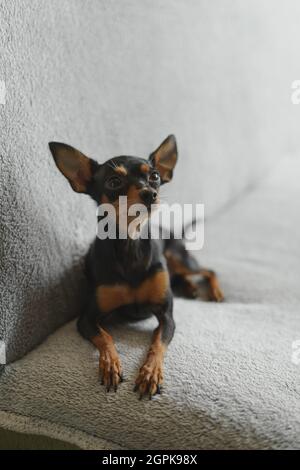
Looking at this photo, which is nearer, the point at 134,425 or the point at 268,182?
the point at 134,425

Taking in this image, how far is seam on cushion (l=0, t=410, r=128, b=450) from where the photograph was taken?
78 centimetres

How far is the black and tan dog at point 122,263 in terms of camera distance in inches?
35.6

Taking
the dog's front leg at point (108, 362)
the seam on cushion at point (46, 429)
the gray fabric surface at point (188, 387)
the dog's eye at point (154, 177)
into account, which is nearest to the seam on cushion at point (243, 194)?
the gray fabric surface at point (188, 387)

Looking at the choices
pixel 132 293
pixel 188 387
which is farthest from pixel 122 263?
pixel 188 387

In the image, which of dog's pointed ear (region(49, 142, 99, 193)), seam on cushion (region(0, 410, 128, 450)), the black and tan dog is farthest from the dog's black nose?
seam on cushion (region(0, 410, 128, 450))

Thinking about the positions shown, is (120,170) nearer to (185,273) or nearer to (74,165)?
(74,165)

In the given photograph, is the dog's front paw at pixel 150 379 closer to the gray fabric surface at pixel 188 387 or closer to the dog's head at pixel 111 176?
the gray fabric surface at pixel 188 387

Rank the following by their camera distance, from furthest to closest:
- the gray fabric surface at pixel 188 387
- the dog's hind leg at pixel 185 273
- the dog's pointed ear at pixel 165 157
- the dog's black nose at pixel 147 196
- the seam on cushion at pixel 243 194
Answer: the seam on cushion at pixel 243 194
the dog's hind leg at pixel 185 273
the dog's pointed ear at pixel 165 157
the dog's black nose at pixel 147 196
the gray fabric surface at pixel 188 387

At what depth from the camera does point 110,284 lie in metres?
0.98

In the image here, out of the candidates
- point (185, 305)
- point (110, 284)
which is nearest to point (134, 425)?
point (110, 284)

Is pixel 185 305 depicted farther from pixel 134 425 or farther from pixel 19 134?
pixel 19 134

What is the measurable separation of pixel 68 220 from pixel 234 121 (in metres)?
1.00

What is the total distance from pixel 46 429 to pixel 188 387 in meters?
0.24

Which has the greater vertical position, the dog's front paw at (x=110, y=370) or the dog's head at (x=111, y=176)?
the dog's head at (x=111, y=176)
